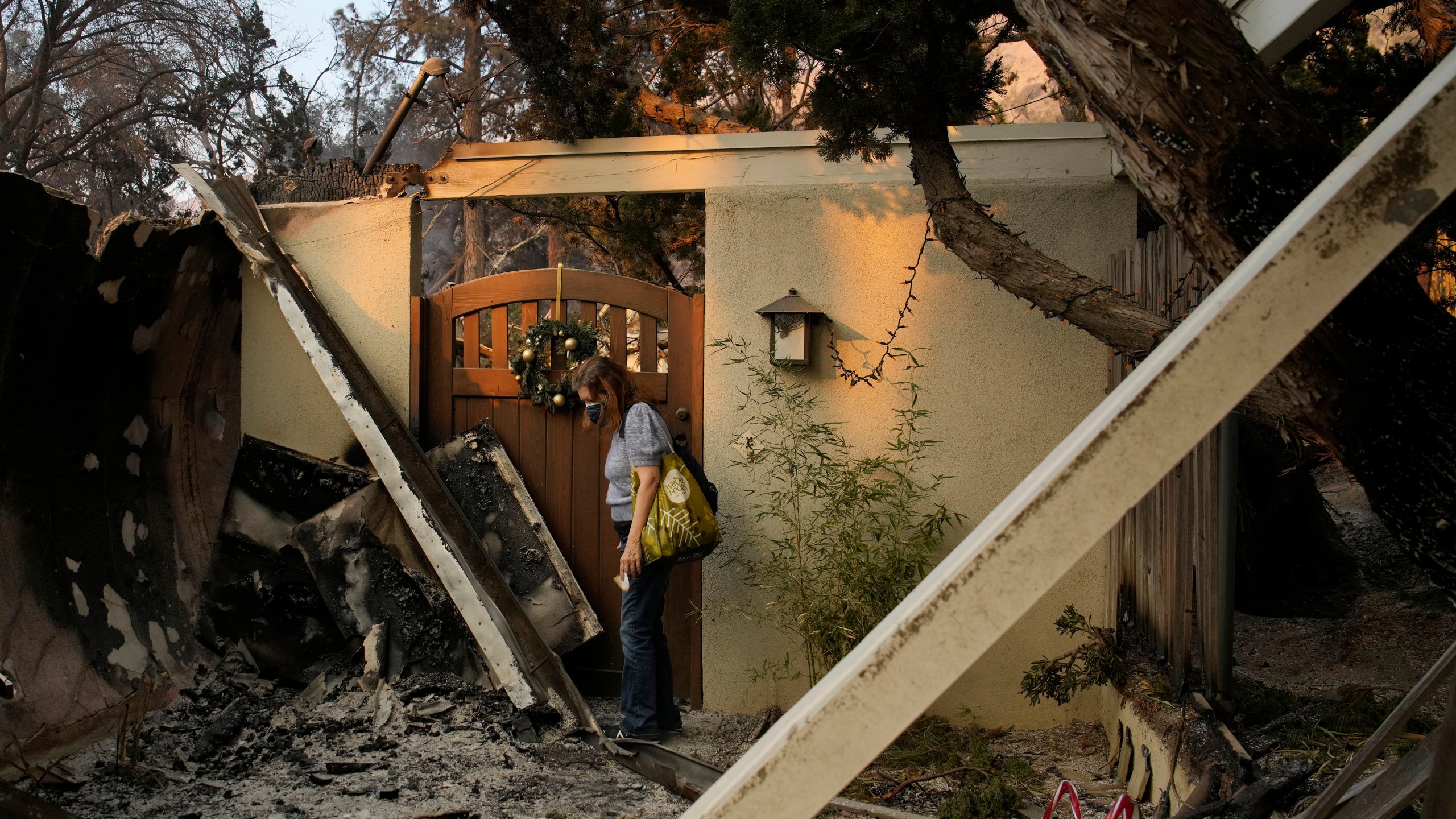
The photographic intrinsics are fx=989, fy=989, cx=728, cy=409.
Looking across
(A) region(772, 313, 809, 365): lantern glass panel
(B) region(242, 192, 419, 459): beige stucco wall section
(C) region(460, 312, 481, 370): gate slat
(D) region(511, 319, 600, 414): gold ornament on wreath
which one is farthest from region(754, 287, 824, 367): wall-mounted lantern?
(B) region(242, 192, 419, 459): beige stucco wall section

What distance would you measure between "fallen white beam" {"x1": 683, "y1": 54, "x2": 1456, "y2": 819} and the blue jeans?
10.7 feet

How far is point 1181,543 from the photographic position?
342 centimetres

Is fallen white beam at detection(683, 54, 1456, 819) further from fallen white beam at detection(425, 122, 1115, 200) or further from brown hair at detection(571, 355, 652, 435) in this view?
fallen white beam at detection(425, 122, 1115, 200)

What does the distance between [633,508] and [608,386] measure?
0.54 m

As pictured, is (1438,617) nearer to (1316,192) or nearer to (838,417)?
(838,417)

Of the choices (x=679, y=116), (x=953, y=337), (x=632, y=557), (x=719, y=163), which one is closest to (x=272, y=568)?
(x=632, y=557)

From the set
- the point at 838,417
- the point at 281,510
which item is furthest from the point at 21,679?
the point at 838,417

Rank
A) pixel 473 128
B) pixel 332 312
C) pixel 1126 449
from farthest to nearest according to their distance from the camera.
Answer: pixel 473 128, pixel 332 312, pixel 1126 449

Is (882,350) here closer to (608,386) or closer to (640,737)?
(608,386)

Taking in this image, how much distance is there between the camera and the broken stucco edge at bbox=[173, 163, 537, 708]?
420 centimetres

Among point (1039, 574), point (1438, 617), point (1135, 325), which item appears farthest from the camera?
point (1438, 617)

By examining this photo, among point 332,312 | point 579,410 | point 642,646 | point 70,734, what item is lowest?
point 70,734

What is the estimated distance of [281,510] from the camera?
471 cm

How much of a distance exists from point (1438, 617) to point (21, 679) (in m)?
6.16
